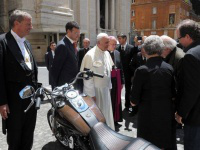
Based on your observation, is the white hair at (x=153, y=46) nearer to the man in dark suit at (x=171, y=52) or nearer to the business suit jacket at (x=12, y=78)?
the man in dark suit at (x=171, y=52)

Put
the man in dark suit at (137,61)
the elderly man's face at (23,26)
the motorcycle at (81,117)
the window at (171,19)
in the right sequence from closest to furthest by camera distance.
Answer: the motorcycle at (81,117)
the elderly man's face at (23,26)
the man in dark suit at (137,61)
the window at (171,19)

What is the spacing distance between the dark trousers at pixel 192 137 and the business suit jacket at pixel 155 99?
7.7 inches

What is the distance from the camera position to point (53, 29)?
18719 mm

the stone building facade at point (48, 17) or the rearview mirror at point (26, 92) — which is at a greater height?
the stone building facade at point (48, 17)

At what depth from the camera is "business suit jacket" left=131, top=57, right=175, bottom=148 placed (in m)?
2.46

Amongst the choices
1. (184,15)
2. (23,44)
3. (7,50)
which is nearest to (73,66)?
(23,44)

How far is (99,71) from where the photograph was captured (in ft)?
12.1

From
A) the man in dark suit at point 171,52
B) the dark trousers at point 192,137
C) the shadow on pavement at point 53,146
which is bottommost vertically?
the shadow on pavement at point 53,146

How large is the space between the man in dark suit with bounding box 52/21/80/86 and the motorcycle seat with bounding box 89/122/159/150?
5.26ft

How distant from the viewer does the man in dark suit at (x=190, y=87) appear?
229cm

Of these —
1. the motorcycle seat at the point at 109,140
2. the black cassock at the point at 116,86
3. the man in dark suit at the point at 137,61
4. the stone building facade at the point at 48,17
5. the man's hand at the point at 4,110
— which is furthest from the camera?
the stone building facade at the point at 48,17

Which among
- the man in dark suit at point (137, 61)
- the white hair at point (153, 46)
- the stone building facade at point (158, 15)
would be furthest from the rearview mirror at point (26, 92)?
the stone building facade at point (158, 15)

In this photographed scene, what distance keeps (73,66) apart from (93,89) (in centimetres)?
55

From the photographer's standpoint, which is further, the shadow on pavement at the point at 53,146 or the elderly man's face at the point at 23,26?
the shadow on pavement at the point at 53,146
